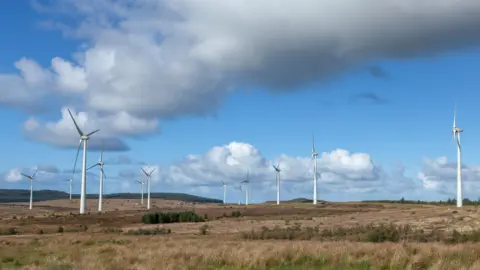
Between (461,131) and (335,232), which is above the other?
(461,131)

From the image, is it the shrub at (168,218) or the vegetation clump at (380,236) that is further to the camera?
the shrub at (168,218)

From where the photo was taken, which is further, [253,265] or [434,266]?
[253,265]

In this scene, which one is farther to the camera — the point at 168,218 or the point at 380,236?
the point at 168,218

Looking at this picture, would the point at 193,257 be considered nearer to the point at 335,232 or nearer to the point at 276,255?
the point at 276,255

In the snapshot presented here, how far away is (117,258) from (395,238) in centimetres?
2647

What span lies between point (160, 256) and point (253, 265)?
5284 mm

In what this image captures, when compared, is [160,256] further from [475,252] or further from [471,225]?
[471,225]

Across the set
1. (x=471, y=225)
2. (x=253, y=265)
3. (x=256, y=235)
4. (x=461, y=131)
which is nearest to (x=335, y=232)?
(x=256, y=235)

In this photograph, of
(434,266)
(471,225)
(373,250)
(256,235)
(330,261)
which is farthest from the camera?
(471,225)

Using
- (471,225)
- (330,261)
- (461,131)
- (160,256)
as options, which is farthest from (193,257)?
(461,131)

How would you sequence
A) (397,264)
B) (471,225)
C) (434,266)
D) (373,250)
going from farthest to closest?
(471,225) < (373,250) < (397,264) < (434,266)

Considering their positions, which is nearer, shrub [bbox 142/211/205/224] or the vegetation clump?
the vegetation clump

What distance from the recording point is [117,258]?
1147 inches

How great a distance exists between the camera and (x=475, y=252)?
27.2m
